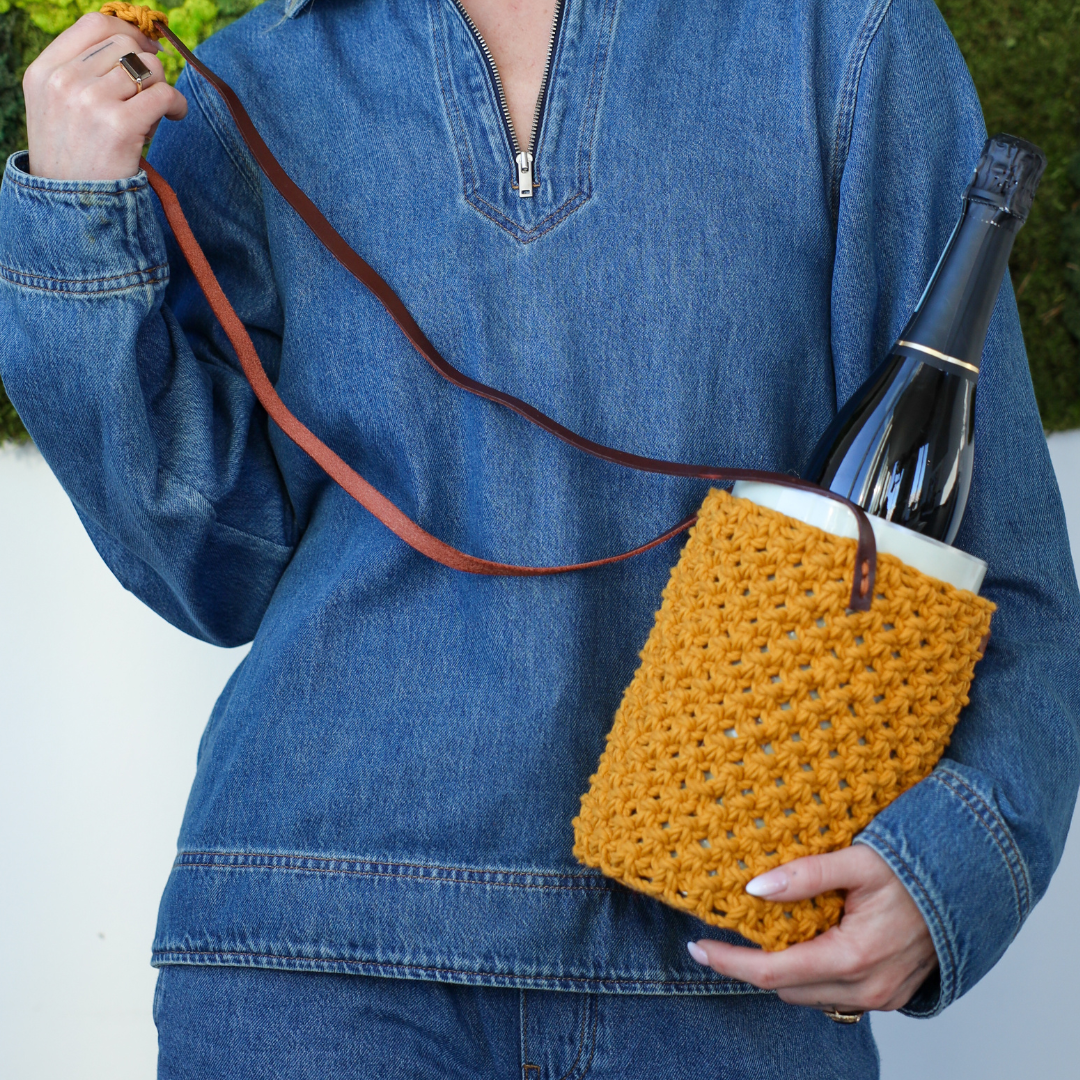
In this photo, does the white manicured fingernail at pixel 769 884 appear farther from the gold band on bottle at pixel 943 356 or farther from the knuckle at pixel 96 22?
the knuckle at pixel 96 22

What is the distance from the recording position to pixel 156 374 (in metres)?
0.78

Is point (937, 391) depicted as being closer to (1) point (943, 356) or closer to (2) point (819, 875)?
(1) point (943, 356)

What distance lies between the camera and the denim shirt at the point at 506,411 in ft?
2.24

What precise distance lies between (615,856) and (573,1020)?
0.15 meters

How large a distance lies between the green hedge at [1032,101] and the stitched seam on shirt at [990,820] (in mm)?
895

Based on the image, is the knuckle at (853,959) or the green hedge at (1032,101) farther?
the green hedge at (1032,101)

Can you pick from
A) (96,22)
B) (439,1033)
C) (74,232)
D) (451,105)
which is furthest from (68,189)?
(439,1033)

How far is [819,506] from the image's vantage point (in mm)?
574

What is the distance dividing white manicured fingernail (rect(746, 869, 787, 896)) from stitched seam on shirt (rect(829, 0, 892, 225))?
1.53 ft

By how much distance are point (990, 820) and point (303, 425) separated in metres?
0.54

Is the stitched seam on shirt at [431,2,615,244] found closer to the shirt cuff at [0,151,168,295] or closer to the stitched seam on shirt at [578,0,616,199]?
the stitched seam on shirt at [578,0,616,199]

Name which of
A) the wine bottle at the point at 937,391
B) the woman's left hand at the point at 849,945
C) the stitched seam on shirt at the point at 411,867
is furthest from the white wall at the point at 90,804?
the woman's left hand at the point at 849,945

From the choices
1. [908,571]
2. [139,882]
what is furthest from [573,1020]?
[139,882]

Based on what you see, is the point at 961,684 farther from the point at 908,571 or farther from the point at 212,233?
the point at 212,233
